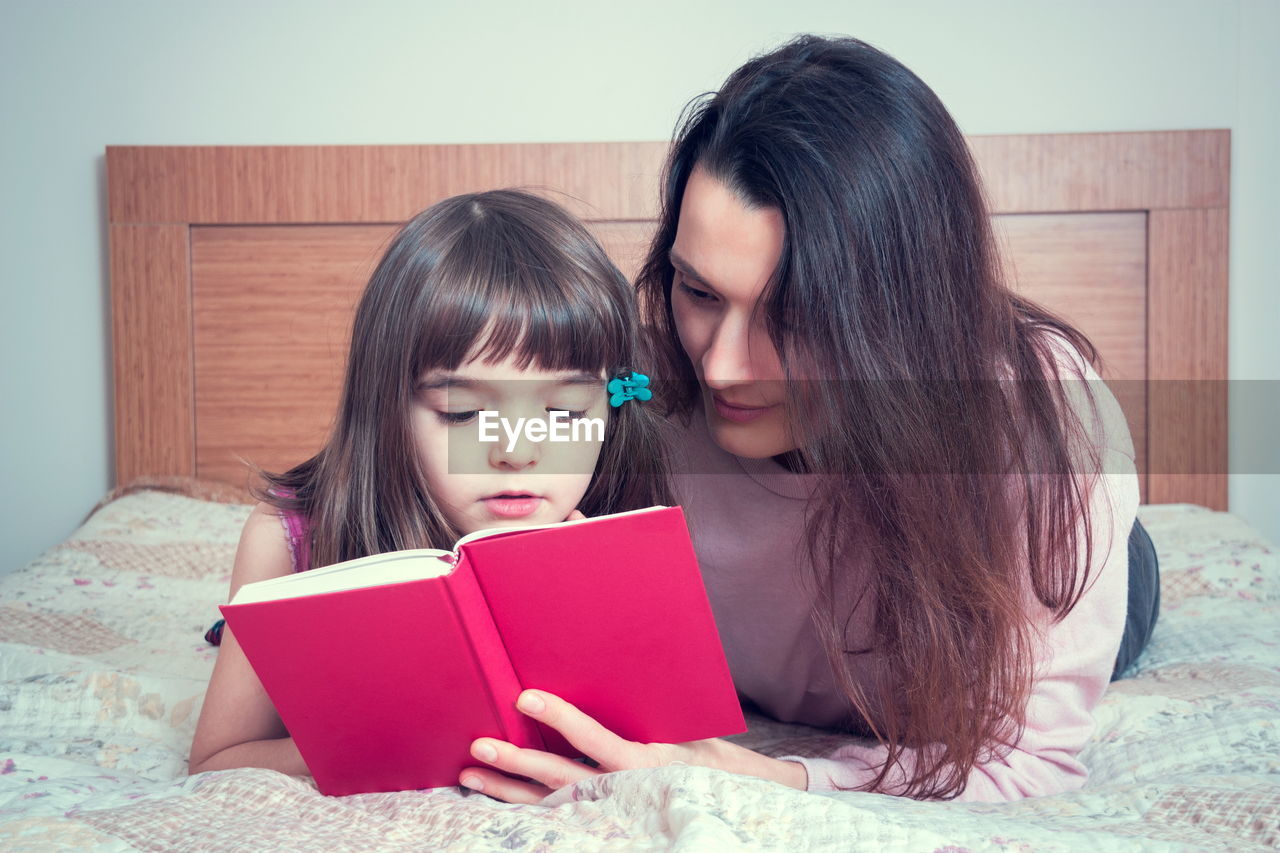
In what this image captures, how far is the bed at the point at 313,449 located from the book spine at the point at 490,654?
0.06 meters

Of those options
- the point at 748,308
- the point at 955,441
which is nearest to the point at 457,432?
the point at 748,308

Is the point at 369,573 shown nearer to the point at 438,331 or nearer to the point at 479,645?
the point at 479,645

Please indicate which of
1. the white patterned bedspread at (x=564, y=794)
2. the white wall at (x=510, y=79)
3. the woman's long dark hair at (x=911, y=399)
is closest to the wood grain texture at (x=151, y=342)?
the white wall at (x=510, y=79)

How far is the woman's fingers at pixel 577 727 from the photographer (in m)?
0.72

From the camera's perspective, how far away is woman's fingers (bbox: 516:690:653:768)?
722mm

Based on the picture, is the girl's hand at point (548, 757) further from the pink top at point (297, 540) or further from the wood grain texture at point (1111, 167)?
the wood grain texture at point (1111, 167)

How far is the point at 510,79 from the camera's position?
223cm

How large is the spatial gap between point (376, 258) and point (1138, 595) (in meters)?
1.68

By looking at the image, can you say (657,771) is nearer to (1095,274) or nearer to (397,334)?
(397,334)

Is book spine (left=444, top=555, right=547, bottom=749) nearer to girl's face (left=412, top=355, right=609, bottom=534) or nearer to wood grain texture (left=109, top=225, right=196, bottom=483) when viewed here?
girl's face (left=412, top=355, right=609, bottom=534)

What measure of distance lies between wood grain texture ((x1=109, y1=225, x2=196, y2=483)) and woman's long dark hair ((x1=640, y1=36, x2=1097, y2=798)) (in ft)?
5.62

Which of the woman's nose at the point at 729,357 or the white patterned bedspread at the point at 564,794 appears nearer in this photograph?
the white patterned bedspread at the point at 564,794

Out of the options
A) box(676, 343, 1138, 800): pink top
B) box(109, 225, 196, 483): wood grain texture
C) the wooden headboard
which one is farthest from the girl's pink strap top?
box(109, 225, 196, 483): wood grain texture

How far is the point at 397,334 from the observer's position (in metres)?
0.91
